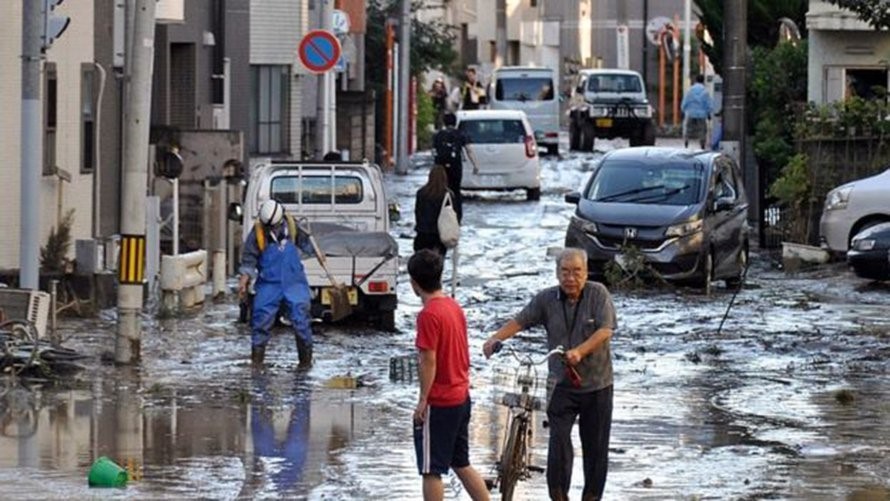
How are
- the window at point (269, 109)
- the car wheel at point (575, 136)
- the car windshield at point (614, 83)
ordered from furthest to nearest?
the car windshield at point (614, 83) < the car wheel at point (575, 136) < the window at point (269, 109)

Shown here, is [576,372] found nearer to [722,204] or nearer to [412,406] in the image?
[412,406]

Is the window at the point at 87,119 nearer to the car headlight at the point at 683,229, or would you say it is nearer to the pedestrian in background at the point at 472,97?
the car headlight at the point at 683,229

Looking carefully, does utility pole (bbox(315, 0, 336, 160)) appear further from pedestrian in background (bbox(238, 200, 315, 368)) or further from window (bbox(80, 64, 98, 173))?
pedestrian in background (bbox(238, 200, 315, 368))

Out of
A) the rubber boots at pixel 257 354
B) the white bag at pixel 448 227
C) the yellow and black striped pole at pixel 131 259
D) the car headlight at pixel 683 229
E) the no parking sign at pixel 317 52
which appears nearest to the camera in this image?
the yellow and black striped pole at pixel 131 259

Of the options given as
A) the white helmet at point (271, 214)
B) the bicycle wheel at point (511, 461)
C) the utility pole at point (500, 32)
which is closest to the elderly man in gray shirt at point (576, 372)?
the bicycle wheel at point (511, 461)

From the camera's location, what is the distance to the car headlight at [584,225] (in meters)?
25.7

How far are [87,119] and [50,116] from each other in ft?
5.40

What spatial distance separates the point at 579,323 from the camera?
37.7 ft

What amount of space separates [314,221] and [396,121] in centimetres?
2630

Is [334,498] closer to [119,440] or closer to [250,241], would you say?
[119,440]

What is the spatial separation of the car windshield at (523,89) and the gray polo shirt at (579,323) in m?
44.1

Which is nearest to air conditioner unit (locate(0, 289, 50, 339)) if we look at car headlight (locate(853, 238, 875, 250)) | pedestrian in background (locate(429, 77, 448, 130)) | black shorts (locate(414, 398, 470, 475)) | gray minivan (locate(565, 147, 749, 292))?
black shorts (locate(414, 398, 470, 475))

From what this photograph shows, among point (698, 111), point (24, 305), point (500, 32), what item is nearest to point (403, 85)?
point (698, 111)

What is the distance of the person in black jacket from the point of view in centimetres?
2398
